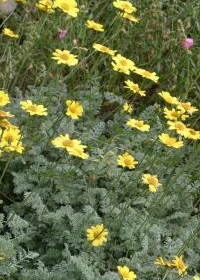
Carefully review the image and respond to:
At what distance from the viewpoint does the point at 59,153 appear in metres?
2.74

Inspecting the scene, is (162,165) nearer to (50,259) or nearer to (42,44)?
(50,259)

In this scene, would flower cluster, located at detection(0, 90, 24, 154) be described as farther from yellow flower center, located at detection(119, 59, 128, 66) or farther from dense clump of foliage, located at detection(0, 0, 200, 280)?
yellow flower center, located at detection(119, 59, 128, 66)

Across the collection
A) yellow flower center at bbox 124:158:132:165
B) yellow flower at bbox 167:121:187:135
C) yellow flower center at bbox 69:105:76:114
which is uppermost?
yellow flower at bbox 167:121:187:135

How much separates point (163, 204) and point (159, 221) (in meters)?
0.08

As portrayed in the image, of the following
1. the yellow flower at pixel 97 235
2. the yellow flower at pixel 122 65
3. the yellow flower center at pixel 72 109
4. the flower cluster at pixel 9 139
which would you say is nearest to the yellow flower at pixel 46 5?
the yellow flower at pixel 122 65

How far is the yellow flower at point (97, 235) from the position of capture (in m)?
2.22

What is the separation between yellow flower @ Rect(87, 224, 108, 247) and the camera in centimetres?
222

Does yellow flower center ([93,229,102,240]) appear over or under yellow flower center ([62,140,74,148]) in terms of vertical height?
under

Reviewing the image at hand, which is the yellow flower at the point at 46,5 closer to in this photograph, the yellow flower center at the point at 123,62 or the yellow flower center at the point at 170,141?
the yellow flower center at the point at 123,62

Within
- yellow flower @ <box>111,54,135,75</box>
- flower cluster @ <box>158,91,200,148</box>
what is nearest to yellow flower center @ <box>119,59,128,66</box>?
yellow flower @ <box>111,54,135,75</box>

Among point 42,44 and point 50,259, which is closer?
point 50,259

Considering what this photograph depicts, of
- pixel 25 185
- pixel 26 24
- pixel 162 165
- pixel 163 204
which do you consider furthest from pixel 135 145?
pixel 26 24

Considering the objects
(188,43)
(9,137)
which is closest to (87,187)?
(9,137)

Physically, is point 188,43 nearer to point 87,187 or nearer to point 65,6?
point 65,6
